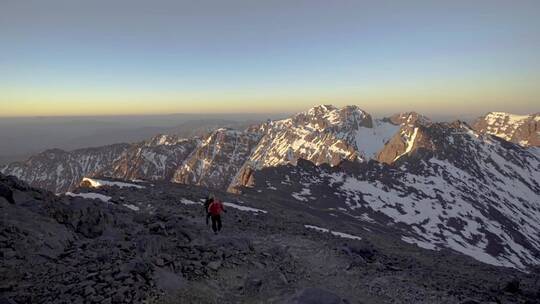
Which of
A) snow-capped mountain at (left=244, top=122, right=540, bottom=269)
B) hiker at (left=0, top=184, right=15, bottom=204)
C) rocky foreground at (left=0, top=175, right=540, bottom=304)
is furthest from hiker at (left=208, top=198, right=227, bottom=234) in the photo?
snow-capped mountain at (left=244, top=122, right=540, bottom=269)

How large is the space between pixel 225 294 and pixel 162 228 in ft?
25.3

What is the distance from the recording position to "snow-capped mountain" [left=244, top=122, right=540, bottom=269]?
333 ft

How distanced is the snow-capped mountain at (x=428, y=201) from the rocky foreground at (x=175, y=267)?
6201cm

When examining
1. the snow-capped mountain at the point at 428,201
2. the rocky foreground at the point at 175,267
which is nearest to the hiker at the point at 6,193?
the rocky foreground at the point at 175,267

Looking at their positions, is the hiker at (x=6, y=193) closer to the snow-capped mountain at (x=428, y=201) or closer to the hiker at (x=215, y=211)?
the hiker at (x=215, y=211)

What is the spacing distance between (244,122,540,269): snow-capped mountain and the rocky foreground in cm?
6201

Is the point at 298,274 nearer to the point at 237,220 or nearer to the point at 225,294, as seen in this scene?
the point at 225,294

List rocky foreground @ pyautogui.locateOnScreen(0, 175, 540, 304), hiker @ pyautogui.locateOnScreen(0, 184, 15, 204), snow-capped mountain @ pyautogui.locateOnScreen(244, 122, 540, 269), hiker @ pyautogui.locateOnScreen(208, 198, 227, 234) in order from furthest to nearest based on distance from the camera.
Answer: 1. snow-capped mountain @ pyautogui.locateOnScreen(244, 122, 540, 269)
2. hiker @ pyautogui.locateOnScreen(208, 198, 227, 234)
3. hiker @ pyautogui.locateOnScreen(0, 184, 15, 204)
4. rocky foreground @ pyautogui.locateOnScreen(0, 175, 540, 304)

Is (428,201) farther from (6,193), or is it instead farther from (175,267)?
(175,267)

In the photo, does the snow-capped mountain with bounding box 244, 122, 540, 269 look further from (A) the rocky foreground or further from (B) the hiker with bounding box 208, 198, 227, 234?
(A) the rocky foreground

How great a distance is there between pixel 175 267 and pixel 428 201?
13136cm

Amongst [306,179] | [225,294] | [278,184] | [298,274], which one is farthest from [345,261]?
[306,179]

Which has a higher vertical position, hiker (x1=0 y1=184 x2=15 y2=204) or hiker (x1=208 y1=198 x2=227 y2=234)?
hiker (x1=0 y1=184 x2=15 y2=204)

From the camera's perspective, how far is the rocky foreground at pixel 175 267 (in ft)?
43.3
